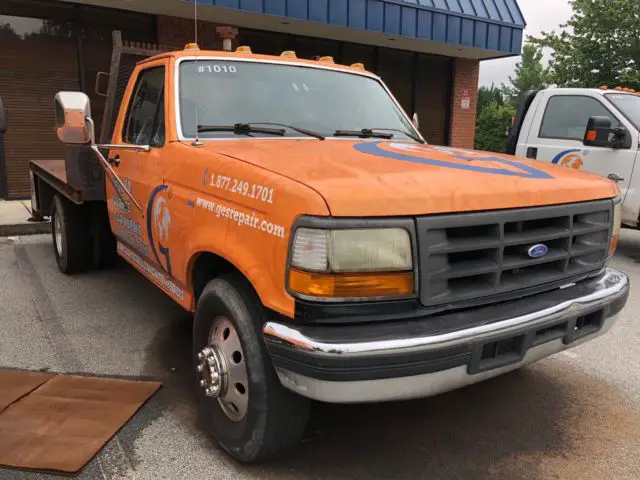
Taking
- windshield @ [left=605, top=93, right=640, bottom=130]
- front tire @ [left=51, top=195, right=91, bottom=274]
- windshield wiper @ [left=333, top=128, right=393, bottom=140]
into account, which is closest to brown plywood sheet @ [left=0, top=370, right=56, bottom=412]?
front tire @ [left=51, top=195, right=91, bottom=274]

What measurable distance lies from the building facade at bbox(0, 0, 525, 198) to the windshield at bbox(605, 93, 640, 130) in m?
4.84

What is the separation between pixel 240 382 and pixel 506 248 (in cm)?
136

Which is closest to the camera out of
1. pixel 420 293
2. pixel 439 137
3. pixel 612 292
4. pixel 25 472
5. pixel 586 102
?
pixel 420 293

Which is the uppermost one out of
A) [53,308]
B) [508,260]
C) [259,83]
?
[259,83]

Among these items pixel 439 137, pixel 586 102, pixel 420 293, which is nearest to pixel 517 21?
pixel 439 137

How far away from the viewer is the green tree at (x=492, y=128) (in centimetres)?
2086

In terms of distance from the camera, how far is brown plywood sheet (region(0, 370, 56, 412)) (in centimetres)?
321

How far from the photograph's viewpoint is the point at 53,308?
4.86m

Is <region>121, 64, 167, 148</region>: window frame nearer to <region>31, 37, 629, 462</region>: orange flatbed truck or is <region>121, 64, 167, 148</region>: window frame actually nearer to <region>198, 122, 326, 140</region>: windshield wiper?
<region>31, 37, 629, 462</region>: orange flatbed truck

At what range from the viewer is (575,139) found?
690 centimetres

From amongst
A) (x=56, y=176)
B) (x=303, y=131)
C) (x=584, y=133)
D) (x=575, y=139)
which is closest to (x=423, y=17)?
(x=575, y=139)

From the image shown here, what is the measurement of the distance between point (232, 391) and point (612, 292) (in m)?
1.94

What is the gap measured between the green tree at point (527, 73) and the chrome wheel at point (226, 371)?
1884 inches

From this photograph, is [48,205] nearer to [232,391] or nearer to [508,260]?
[232,391]
